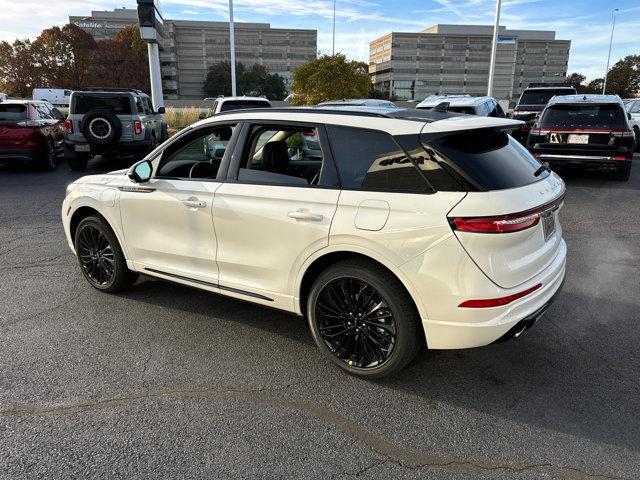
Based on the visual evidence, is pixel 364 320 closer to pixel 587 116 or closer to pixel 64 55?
pixel 587 116

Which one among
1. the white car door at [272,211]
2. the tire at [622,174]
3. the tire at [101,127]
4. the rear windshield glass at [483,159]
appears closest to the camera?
the rear windshield glass at [483,159]

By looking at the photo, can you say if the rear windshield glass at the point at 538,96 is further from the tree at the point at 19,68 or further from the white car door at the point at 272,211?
the tree at the point at 19,68

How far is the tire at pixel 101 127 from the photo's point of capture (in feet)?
36.4

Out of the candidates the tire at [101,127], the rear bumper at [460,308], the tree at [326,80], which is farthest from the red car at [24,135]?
the tree at [326,80]

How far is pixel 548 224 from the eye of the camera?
10.4 feet

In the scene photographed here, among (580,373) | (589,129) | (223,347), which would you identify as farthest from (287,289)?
(589,129)

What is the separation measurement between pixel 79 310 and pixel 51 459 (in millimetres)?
2028

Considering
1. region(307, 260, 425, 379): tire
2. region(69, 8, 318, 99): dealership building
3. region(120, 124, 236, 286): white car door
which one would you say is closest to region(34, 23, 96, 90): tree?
region(69, 8, 318, 99): dealership building

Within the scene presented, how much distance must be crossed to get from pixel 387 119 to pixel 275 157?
1.00 metres

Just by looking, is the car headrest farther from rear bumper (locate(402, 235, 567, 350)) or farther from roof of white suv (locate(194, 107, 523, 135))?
rear bumper (locate(402, 235, 567, 350))

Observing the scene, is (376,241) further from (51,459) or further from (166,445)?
(51,459)

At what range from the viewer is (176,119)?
24.5 m

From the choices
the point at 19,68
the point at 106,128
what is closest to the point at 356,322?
the point at 106,128

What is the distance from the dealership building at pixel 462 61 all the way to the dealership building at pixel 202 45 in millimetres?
20691
